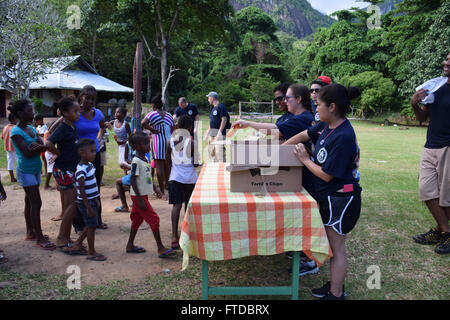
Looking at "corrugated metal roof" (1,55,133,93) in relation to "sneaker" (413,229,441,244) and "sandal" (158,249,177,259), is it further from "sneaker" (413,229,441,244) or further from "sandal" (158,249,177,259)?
"sneaker" (413,229,441,244)

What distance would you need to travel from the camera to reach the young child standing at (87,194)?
3527 millimetres

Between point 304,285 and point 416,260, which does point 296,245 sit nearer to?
point 304,285

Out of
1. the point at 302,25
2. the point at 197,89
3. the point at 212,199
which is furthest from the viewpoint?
the point at 302,25

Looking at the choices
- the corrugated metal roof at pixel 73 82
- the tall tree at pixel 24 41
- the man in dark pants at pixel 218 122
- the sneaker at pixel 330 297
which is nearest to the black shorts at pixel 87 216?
the sneaker at pixel 330 297

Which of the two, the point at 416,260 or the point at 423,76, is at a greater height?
the point at 423,76

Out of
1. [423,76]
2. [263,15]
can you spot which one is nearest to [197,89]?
[263,15]

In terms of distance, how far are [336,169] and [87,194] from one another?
259cm

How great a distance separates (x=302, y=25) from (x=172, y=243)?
5574 inches

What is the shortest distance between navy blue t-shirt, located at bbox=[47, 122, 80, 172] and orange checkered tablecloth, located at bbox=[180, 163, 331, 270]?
207 centimetres

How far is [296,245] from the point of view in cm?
249

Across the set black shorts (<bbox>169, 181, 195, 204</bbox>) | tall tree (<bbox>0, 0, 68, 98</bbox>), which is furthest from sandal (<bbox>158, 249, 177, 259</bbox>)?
tall tree (<bbox>0, 0, 68, 98</bbox>)

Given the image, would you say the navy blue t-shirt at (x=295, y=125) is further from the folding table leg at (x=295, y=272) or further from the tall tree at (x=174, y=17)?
the tall tree at (x=174, y=17)

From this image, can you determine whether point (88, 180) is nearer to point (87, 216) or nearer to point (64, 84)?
point (87, 216)

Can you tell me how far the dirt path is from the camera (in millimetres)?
3363
